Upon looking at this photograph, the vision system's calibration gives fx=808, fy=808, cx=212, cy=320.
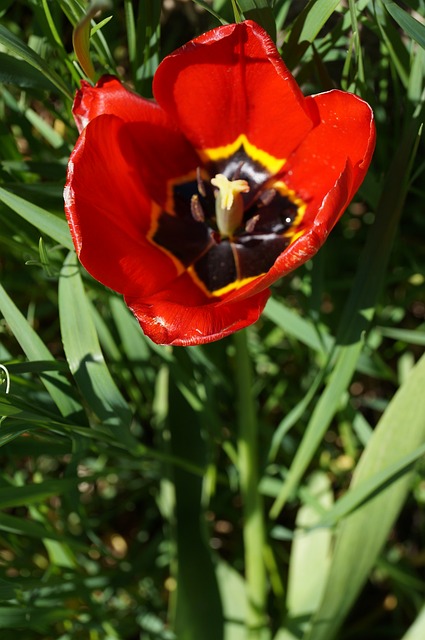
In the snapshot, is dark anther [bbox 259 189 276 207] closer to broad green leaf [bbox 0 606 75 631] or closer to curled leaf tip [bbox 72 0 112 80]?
curled leaf tip [bbox 72 0 112 80]

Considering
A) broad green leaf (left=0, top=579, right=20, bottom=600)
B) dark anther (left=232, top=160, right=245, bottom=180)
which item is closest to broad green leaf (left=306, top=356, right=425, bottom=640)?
dark anther (left=232, top=160, right=245, bottom=180)

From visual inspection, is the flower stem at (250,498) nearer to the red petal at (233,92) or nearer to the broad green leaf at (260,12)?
the red petal at (233,92)

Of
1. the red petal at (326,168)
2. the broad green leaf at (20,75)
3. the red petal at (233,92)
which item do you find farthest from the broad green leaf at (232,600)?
the broad green leaf at (20,75)

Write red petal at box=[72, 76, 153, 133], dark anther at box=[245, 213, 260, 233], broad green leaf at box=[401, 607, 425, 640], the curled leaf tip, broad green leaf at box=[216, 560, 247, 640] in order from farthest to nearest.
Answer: broad green leaf at box=[216, 560, 247, 640], broad green leaf at box=[401, 607, 425, 640], dark anther at box=[245, 213, 260, 233], red petal at box=[72, 76, 153, 133], the curled leaf tip

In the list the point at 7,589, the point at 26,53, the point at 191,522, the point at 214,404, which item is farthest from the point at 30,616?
the point at 26,53

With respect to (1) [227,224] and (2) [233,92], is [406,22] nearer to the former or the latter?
(2) [233,92]

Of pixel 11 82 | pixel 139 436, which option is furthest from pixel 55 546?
pixel 11 82
